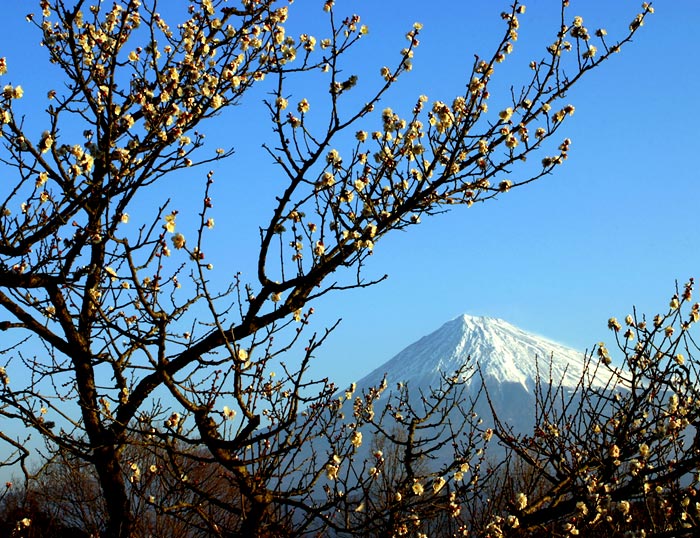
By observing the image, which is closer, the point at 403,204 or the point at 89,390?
the point at 403,204

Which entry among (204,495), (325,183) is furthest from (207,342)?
(325,183)

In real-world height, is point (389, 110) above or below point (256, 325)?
above

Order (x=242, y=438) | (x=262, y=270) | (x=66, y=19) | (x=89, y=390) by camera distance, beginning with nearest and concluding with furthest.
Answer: (x=242, y=438) < (x=262, y=270) < (x=89, y=390) < (x=66, y=19)

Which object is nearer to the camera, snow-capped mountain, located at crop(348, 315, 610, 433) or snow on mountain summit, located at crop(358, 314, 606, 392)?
snow-capped mountain, located at crop(348, 315, 610, 433)

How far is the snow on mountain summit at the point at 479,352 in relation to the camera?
138125 millimetres

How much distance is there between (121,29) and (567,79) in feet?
14.6

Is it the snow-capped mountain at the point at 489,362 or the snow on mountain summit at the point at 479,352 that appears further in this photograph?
the snow on mountain summit at the point at 479,352

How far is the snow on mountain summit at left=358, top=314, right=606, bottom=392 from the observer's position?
13812 centimetres

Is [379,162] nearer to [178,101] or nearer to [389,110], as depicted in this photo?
[389,110]

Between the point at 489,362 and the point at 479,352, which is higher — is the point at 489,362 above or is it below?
below

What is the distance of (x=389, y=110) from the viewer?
6.25m

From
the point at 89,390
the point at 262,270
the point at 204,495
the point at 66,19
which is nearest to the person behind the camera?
the point at 204,495

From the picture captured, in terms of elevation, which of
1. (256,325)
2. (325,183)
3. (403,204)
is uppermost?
(325,183)

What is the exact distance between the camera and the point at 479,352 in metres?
152
